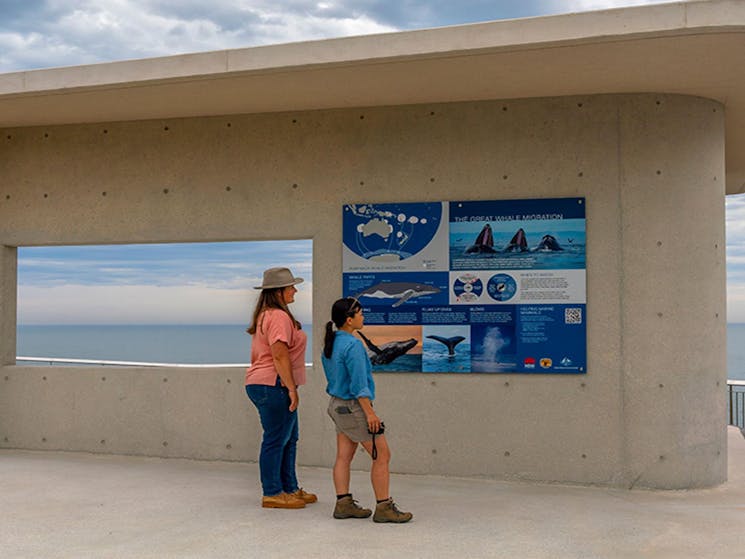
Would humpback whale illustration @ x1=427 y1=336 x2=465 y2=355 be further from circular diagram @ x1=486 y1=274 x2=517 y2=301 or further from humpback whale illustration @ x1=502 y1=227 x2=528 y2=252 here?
humpback whale illustration @ x1=502 y1=227 x2=528 y2=252

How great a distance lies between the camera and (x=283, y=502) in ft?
19.5

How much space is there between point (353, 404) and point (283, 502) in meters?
1.02

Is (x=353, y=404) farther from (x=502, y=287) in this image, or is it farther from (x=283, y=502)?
(x=502, y=287)

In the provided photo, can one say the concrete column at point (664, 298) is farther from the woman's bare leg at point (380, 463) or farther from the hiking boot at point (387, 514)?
the woman's bare leg at point (380, 463)

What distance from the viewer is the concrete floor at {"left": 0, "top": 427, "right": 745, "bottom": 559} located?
5.00 metres

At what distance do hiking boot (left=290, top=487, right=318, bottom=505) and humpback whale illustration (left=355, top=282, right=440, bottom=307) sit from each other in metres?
1.89

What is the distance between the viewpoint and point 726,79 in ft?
21.7

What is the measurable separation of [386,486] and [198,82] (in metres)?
3.42

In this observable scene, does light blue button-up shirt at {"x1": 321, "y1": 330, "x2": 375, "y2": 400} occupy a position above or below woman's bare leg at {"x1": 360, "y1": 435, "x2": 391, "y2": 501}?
above

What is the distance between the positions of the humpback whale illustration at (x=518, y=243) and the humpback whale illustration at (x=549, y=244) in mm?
121

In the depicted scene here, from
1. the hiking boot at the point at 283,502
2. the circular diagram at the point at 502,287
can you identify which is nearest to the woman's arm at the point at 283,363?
the hiking boot at the point at 283,502

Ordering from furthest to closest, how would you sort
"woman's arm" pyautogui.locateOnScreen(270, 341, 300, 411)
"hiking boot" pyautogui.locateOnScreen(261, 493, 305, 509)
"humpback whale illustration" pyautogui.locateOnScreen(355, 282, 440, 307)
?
"humpback whale illustration" pyautogui.locateOnScreen(355, 282, 440, 307) < "hiking boot" pyautogui.locateOnScreen(261, 493, 305, 509) < "woman's arm" pyautogui.locateOnScreen(270, 341, 300, 411)

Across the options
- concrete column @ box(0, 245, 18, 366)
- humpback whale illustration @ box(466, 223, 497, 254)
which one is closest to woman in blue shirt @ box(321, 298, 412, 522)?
humpback whale illustration @ box(466, 223, 497, 254)

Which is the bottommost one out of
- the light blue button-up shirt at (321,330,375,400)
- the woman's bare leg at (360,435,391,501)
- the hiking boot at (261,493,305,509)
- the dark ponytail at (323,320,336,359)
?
the hiking boot at (261,493,305,509)
